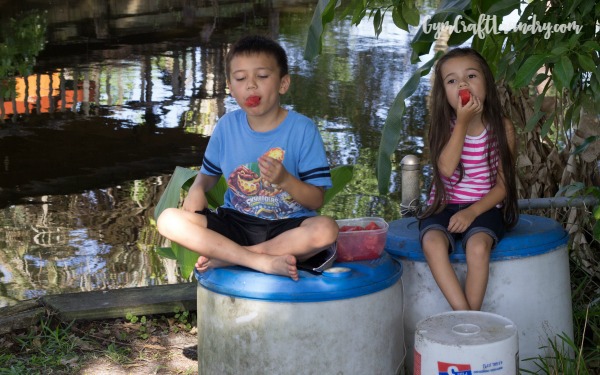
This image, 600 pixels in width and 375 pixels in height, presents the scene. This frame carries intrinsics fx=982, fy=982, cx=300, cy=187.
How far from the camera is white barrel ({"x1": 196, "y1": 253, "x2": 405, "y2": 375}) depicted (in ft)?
9.44

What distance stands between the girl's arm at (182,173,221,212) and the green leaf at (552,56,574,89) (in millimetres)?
1287

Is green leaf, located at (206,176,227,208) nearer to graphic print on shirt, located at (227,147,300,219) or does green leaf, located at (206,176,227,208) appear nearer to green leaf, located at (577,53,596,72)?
graphic print on shirt, located at (227,147,300,219)

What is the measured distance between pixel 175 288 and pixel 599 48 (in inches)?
85.5

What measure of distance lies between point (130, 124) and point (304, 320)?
4.97 m

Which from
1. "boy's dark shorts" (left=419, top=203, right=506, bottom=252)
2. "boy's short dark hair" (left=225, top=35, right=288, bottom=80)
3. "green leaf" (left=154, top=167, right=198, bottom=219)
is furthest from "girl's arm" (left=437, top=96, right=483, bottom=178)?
"green leaf" (left=154, top=167, right=198, bottom=219)

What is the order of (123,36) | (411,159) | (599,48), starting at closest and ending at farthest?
(599,48) → (411,159) → (123,36)

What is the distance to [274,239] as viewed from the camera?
10.3 ft

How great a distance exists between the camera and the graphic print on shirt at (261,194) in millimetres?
3268

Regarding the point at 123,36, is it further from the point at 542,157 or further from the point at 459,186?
the point at 459,186

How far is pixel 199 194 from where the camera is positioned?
3.40 metres

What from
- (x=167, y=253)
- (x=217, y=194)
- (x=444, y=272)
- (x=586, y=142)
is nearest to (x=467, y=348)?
(x=444, y=272)

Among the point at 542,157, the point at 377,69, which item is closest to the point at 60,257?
the point at 542,157

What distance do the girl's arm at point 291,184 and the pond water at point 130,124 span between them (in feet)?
5.62

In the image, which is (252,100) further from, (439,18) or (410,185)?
(410,185)
